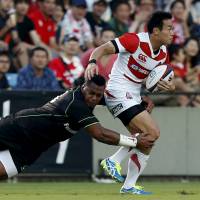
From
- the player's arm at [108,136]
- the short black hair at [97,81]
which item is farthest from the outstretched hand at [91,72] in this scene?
the player's arm at [108,136]

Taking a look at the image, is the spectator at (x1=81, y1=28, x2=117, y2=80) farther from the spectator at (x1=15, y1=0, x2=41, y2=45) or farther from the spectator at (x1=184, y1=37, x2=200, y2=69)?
the spectator at (x1=184, y1=37, x2=200, y2=69)

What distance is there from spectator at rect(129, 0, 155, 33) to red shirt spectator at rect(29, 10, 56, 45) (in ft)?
6.40

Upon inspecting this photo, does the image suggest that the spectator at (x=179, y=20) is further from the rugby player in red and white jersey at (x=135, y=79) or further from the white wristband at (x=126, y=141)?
the white wristband at (x=126, y=141)

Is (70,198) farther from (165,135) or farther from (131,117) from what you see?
(165,135)

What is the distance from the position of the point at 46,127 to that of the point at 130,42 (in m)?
2.10

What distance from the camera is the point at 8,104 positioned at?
1415 cm

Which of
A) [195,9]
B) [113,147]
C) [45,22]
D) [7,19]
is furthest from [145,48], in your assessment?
[195,9]

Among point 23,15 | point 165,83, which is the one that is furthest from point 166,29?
point 23,15

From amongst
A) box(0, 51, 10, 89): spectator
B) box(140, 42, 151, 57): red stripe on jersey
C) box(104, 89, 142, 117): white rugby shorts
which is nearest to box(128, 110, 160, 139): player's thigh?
box(104, 89, 142, 117): white rugby shorts

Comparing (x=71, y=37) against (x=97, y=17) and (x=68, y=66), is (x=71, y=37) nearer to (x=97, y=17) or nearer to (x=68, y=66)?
(x=68, y=66)

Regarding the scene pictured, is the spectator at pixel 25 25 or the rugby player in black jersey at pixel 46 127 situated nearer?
the rugby player in black jersey at pixel 46 127

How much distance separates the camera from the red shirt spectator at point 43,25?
53.6 ft

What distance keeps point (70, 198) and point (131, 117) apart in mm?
1525

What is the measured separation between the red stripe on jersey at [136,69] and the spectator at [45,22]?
17.0ft
